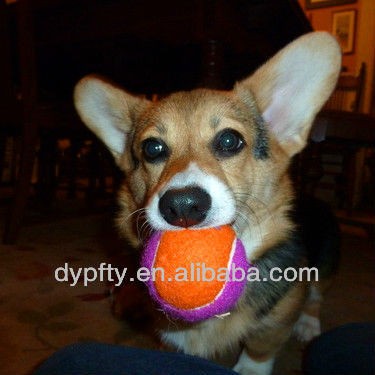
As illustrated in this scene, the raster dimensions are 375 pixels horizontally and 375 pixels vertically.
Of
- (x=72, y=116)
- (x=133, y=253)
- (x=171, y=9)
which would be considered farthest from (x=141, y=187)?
(x=72, y=116)

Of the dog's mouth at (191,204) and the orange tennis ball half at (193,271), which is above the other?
the dog's mouth at (191,204)

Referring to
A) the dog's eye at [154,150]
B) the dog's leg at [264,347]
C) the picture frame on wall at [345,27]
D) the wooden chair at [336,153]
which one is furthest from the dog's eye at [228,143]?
the picture frame on wall at [345,27]

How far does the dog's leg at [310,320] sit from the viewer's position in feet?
4.66

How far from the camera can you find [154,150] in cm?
128

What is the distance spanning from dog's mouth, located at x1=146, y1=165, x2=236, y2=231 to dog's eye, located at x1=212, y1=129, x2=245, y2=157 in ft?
0.82

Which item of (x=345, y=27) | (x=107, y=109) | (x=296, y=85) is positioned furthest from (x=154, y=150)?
(x=345, y=27)

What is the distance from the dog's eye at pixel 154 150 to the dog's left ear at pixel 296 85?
335mm

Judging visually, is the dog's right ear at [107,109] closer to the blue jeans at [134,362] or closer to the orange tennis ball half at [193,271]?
the orange tennis ball half at [193,271]

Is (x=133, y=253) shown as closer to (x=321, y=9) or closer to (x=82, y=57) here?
(x=82, y=57)

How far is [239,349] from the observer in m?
1.40

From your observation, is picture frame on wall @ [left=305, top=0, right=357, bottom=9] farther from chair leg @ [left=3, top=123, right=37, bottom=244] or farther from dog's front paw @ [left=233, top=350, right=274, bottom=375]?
dog's front paw @ [left=233, top=350, right=274, bottom=375]

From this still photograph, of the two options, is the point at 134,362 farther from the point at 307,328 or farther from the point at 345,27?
the point at 345,27

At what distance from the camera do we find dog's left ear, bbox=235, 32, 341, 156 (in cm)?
122

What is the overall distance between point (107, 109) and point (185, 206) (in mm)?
752
